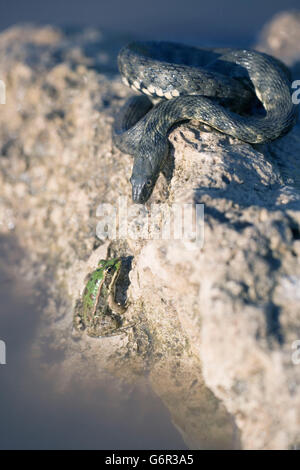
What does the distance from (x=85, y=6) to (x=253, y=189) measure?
7752mm

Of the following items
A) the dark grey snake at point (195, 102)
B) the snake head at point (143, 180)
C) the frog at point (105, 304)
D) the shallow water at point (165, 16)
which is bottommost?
the frog at point (105, 304)

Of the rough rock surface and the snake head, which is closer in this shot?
the rough rock surface

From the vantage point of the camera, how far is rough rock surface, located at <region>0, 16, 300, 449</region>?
2.03 meters

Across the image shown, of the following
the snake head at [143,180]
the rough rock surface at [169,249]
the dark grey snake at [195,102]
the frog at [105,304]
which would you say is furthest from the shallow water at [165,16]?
the frog at [105,304]

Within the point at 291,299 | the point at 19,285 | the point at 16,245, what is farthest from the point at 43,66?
the point at 291,299

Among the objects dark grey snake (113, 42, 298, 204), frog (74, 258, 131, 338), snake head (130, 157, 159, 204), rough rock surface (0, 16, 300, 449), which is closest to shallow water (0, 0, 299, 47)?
rough rock surface (0, 16, 300, 449)

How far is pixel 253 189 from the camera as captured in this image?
9.40 feet

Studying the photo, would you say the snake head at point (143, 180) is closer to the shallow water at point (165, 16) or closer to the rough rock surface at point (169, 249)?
the rough rock surface at point (169, 249)

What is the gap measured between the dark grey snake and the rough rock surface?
15 cm

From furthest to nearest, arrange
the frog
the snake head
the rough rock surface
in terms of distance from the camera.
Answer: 1. the snake head
2. the frog
3. the rough rock surface

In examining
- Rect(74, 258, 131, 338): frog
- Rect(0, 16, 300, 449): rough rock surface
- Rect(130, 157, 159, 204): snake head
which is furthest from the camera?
Rect(130, 157, 159, 204): snake head

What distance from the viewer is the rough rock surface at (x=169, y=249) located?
2031 millimetres

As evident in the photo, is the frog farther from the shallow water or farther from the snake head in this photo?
the shallow water

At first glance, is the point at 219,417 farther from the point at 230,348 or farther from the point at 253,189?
the point at 253,189
